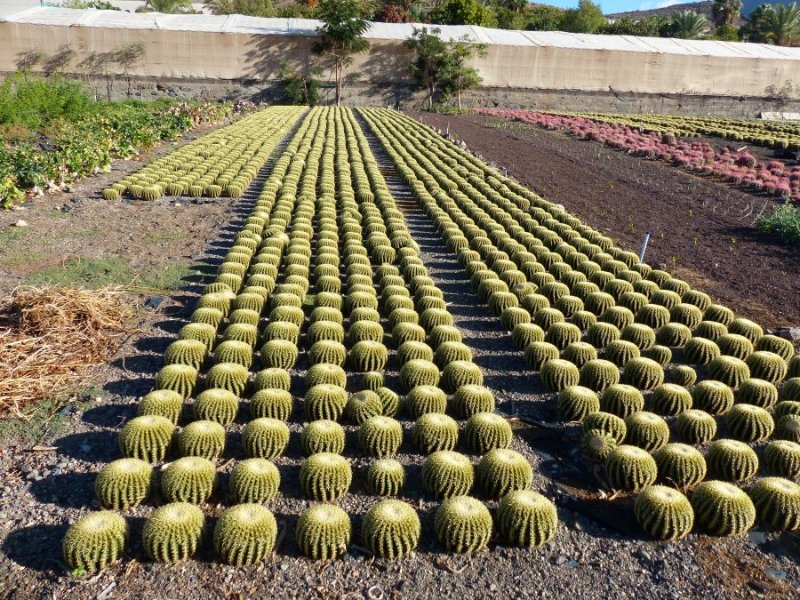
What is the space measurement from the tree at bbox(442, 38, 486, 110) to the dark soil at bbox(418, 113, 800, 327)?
1980 cm

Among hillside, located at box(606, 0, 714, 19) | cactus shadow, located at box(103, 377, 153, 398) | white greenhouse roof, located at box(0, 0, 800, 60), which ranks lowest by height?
cactus shadow, located at box(103, 377, 153, 398)

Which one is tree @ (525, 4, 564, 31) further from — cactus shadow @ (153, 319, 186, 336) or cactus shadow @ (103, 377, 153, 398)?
cactus shadow @ (103, 377, 153, 398)

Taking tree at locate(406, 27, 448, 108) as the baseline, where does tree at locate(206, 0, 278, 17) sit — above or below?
above

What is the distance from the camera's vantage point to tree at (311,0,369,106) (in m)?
47.2

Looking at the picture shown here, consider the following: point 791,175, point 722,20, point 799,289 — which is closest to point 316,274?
point 799,289

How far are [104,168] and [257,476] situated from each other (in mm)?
16955

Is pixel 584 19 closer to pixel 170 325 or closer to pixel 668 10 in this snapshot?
pixel 668 10

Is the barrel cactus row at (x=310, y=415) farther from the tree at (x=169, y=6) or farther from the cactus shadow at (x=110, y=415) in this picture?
the tree at (x=169, y=6)

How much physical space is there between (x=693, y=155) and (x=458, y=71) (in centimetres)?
2502

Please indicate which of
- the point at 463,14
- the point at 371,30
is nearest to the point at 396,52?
the point at 371,30

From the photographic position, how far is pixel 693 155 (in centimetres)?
2869

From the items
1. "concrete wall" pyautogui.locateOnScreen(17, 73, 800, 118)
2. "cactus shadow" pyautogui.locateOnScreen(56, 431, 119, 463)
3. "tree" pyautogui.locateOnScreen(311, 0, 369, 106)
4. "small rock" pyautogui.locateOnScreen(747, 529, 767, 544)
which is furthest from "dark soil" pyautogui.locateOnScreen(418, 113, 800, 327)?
"concrete wall" pyautogui.locateOnScreen(17, 73, 800, 118)

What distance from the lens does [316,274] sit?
11.3m

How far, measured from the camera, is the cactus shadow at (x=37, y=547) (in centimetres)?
499
